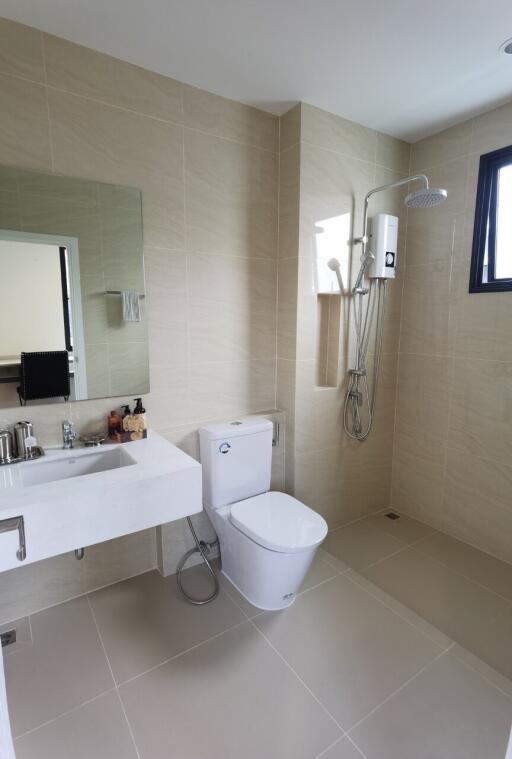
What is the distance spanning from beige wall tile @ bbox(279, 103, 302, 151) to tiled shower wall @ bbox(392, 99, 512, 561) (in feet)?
3.07

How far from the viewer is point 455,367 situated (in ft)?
8.05

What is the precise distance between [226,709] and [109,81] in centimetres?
258

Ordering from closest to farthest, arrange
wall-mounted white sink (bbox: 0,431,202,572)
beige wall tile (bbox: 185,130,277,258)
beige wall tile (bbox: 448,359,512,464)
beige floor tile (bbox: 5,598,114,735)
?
wall-mounted white sink (bbox: 0,431,202,572)
beige floor tile (bbox: 5,598,114,735)
beige wall tile (bbox: 185,130,277,258)
beige wall tile (bbox: 448,359,512,464)

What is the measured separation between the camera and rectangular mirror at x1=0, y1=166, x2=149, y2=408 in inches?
64.3

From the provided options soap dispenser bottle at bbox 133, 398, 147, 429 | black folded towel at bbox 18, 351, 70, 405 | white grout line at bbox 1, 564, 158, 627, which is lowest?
white grout line at bbox 1, 564, 158, 627

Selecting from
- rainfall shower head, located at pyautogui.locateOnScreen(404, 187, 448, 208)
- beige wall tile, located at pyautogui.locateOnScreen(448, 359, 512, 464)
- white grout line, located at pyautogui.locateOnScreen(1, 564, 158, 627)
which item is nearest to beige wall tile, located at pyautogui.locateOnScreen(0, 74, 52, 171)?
rainfall shower head, located at pyautogui.locateOnScreen(404, 187, 448, 208)

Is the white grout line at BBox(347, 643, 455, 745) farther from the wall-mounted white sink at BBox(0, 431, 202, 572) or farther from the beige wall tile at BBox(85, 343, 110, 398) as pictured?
the beige wall tile at BBox(85, 343, 110, 398)

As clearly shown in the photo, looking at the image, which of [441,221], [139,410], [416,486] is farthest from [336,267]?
[416,486]

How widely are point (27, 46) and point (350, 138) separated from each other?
1619mm

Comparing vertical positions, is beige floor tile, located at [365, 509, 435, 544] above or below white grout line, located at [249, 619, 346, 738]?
above

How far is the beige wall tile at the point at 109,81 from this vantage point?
163 centimetres

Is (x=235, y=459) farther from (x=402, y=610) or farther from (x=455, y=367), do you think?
(x=455, y=367)

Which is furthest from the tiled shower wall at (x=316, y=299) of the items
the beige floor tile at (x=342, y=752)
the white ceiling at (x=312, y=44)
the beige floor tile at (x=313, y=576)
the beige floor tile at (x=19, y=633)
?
the beige floor tile at (x=19, y=633)

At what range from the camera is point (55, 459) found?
5.41 ft
